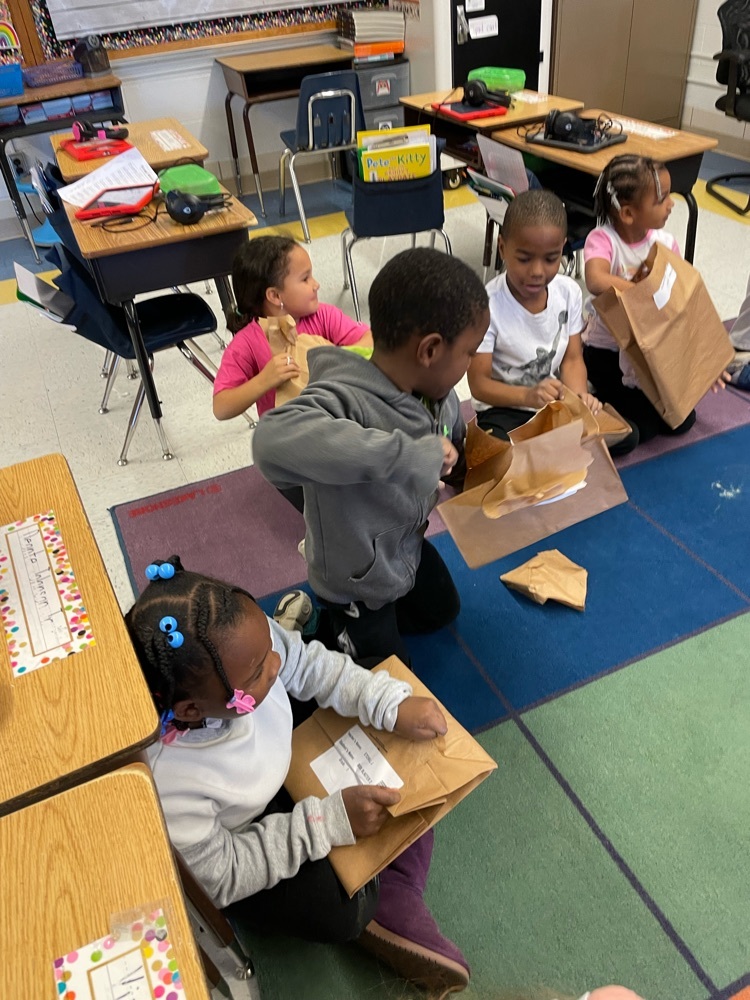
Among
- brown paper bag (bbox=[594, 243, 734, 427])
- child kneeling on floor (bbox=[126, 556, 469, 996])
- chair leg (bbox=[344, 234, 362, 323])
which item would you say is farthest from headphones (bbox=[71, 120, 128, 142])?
child kneeling on floor (bbox=[126, 556, 469, 996])

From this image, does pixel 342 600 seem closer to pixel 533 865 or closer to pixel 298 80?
pixel 533 865

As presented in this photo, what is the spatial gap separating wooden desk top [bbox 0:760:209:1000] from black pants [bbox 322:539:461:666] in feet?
2.59

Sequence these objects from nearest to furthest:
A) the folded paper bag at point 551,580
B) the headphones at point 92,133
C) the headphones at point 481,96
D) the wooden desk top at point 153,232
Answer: the folded paper bag at point 551,580 → the wooden desk top at point 153,232 → the headphones at point 92,133 → the headphones at point 481,96

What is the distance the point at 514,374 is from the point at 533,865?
4.14 ft

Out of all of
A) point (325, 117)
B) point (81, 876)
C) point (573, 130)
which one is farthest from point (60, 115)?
point (81, 876)

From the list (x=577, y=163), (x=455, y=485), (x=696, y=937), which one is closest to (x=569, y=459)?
(x=455, y=485)

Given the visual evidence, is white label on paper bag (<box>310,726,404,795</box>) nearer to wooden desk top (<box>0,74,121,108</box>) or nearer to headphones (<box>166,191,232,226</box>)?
headphones (<box>166,191,232,226</box>)

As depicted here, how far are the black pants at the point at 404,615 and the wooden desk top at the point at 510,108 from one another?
2292 mm

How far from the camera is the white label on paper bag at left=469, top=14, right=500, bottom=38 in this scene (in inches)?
176

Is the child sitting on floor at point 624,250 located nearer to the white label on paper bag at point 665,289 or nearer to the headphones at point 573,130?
the white label on paper bag at point 665,289

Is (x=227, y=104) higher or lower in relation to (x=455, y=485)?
higher

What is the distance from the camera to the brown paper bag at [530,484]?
1519mm

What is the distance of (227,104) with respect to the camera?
478cm

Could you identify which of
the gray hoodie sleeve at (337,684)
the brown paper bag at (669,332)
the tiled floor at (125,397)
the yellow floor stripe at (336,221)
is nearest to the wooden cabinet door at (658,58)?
the yellow floor stripe at (336,221)
